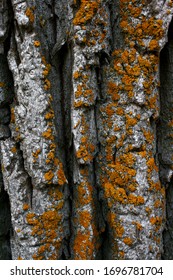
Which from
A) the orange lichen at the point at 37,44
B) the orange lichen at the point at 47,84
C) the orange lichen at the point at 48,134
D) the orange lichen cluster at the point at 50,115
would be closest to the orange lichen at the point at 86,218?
the orange lichen at the point at 48,134

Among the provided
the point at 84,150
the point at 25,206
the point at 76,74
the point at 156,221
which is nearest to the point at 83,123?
the point at 84,150

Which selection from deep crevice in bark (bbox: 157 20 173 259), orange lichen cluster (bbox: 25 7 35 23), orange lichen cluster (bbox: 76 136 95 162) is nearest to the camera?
orange lichen cluster (bbox: 25 7 35 23)

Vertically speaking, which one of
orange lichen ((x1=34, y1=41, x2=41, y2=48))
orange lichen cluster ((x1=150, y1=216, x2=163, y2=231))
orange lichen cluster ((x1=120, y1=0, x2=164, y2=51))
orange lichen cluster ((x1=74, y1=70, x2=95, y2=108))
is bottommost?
orange lichen cluster ((x1=150, y1=216, x2=163, y2=231))

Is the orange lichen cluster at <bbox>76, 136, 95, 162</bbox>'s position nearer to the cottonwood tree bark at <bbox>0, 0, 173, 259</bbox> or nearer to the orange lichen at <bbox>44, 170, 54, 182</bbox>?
the cottonwood tree bark at <bbox>0, 0, 173, 259</bbox>

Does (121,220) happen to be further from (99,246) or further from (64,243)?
(64,243)

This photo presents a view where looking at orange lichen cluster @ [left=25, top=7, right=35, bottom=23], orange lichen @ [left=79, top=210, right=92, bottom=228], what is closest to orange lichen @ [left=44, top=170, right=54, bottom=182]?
orange lichen @ [left=79, top=210, right=92, bottom=228]

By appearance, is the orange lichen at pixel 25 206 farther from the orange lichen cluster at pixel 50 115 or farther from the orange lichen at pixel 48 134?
the orange lichen cluster at pixel 50 115

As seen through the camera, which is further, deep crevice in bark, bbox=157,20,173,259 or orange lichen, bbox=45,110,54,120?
deep crevice in bark, bbox=157,20,173,259

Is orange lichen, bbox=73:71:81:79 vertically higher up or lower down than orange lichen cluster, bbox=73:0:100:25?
lower down

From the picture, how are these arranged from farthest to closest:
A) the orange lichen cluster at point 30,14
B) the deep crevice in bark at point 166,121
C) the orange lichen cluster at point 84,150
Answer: the deep crevice in bark at point 166,121
the orange lichen cluster at point 84,150
the orange lichen cluster at point 30,14

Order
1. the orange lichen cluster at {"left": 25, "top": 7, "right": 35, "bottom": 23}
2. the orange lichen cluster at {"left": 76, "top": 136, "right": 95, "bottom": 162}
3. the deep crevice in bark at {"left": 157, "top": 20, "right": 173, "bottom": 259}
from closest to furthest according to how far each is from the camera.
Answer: the orange lichen cluster at {"left": 25, "top": 7, "right": 35, "bottom": 23} → the orange lichen cluster at {"left": 76, "top": 136, "right": 95, "bottom": 162} → the deep crevice in bark at {"left": 157, "top": 20, "right": 173, "bottom": 259}
